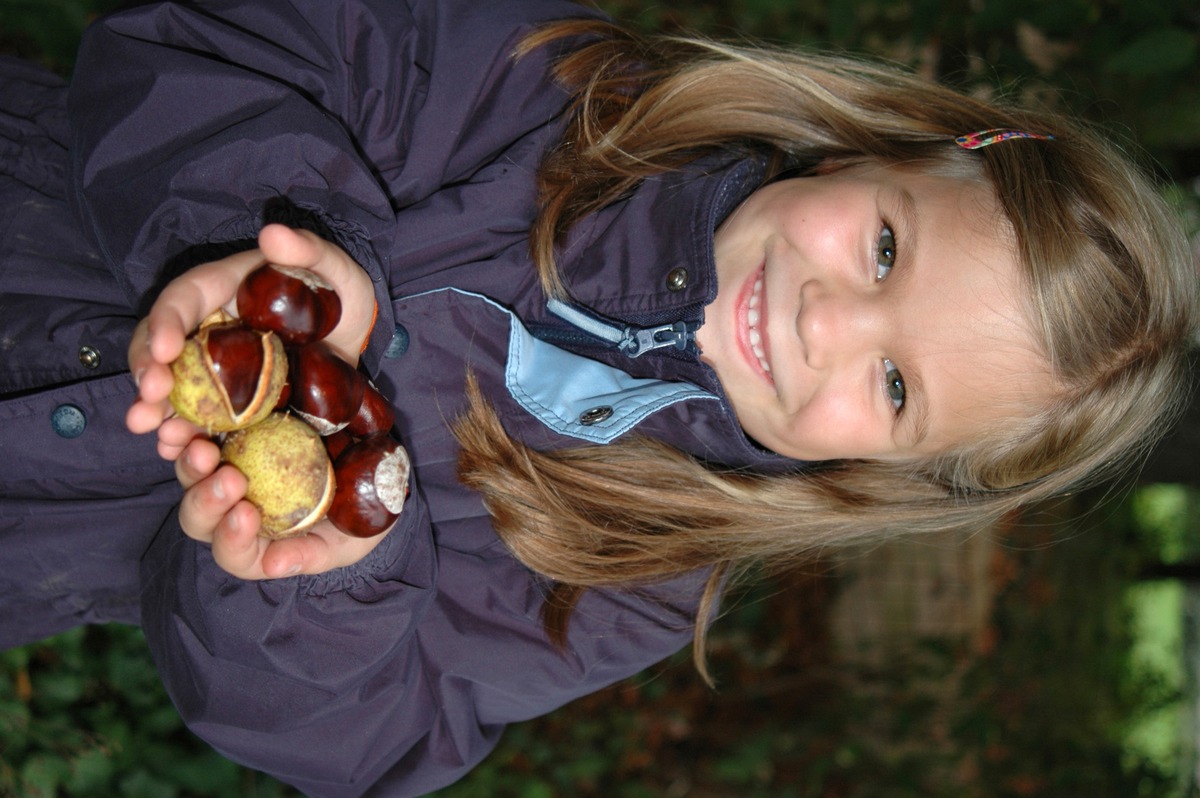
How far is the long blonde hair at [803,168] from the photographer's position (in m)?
1.88

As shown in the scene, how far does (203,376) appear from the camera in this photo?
1281 millimetres

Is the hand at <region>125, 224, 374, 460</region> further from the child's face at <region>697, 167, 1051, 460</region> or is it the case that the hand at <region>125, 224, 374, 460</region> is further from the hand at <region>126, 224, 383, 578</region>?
the child's face at <region>697, 167, 1051, 460</region>

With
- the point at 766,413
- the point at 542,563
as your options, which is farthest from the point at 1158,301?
the point at 542,563

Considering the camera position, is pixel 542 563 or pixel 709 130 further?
pixel 709 130

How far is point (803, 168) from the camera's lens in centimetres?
219

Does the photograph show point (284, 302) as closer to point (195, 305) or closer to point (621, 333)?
point (195, 305)

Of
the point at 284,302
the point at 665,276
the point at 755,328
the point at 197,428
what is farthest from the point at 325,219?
the point at 755,328

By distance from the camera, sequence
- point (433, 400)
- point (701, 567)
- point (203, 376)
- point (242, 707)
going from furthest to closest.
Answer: point (701, 567)
point (433, 400)
point (242, 707)
point (203, 376)

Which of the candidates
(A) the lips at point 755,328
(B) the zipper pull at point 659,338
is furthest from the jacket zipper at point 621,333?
(A) the lips at point 755,328

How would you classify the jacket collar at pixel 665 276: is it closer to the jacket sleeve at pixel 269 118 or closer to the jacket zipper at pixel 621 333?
the jacket zipper at pixel 621 333

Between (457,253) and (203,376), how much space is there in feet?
2.28

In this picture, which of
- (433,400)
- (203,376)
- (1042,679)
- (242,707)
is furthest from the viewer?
(1042,679)

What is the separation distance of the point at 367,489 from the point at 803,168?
128cm

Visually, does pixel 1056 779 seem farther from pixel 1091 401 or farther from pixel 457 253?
pixel 457 253
